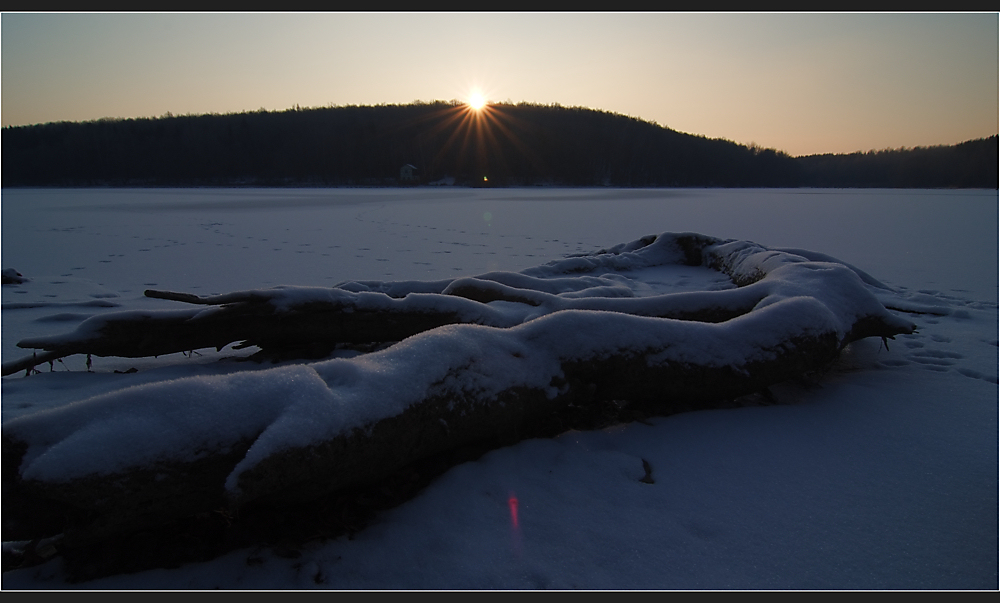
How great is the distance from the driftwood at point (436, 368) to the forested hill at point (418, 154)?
174 ft

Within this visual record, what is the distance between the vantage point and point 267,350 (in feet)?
10.3

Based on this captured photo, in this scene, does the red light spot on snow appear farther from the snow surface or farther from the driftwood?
the driftwood

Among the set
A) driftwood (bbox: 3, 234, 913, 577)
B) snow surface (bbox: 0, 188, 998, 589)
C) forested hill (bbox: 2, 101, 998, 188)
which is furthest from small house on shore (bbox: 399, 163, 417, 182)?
snow surface (bbox: 0, 188, 998, 589)

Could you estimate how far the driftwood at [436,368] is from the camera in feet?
4.38

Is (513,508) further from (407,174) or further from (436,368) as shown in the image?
(407,174)

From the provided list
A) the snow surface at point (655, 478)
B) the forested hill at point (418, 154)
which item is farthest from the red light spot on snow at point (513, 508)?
the forested hill at point (418, 154)

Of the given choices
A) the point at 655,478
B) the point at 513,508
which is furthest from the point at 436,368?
the point at 655,478

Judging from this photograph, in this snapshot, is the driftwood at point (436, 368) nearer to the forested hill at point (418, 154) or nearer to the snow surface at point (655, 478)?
the snow surface at point (655, 478)

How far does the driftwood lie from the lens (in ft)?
4.38

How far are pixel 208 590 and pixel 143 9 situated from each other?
352 centimetres

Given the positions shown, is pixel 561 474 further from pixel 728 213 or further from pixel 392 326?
pixel 728 213

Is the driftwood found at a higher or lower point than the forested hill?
lower

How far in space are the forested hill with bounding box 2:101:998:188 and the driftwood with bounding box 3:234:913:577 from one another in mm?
53053

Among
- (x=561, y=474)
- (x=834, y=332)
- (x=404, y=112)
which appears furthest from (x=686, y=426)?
(x=404, y=112)
